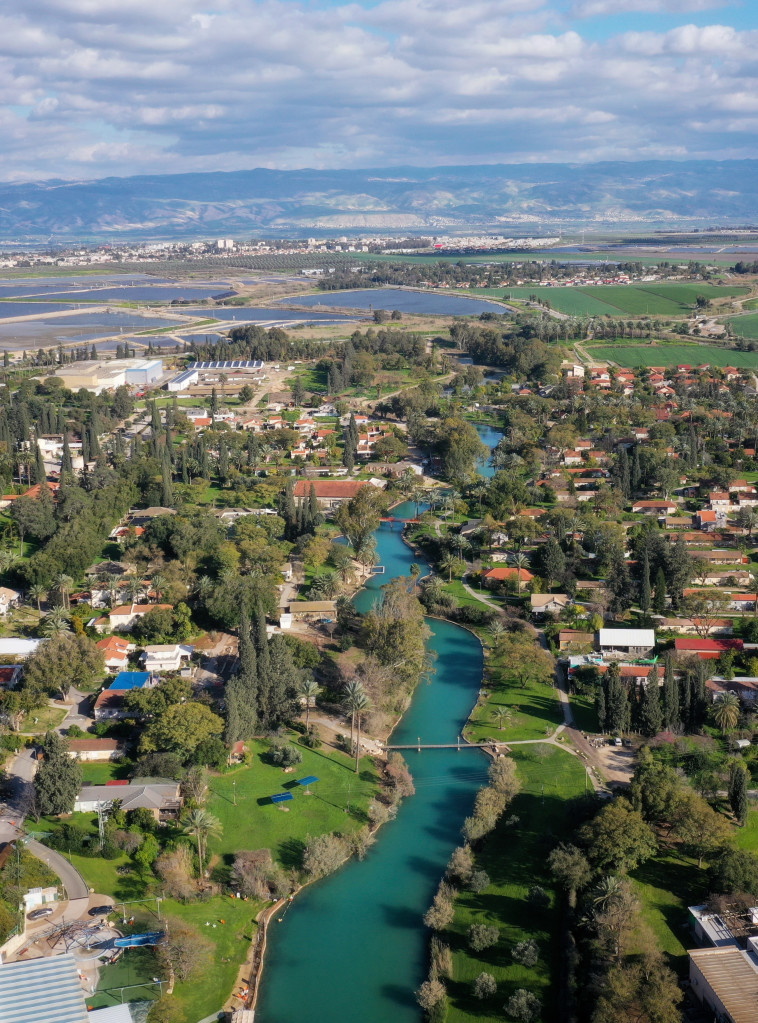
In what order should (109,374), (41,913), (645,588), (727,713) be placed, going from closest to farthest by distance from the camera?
(41,913)
(727,713)
(645,588)
(109,374)

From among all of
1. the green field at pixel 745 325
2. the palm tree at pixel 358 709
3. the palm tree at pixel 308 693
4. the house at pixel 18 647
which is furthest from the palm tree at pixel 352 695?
the green field at pixel 745 325

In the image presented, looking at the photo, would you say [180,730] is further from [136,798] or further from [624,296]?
[624,296]

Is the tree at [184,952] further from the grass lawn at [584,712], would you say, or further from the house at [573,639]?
the house at [573,639]

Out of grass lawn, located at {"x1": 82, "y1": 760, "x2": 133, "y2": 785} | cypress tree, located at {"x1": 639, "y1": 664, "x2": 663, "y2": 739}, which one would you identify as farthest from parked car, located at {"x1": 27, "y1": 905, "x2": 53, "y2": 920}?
cypress tree, located at {"x1": 639, "y1": 664, "x2": 663, "y2": 739}

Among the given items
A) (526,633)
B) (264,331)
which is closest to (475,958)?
(526,633)

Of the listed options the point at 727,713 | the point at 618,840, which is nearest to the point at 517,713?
the point at 727,713

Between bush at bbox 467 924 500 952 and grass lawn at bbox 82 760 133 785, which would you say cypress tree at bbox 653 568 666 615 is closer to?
bush at bbox 467 924 500 952

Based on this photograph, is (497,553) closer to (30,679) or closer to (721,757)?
(721,757)
